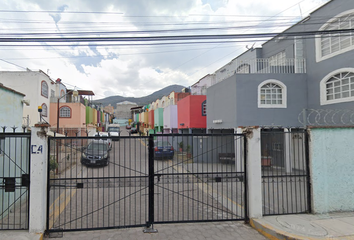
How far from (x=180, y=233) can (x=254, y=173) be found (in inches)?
82.4

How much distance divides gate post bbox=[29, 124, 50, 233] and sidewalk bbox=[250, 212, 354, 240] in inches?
174

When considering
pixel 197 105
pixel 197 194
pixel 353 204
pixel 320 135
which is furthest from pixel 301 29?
pixel 197 194

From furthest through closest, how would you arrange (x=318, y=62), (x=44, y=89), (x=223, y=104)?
(x=44, y=89) < (x=223, y=104) < (x=318, y=62)

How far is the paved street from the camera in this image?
4.25m

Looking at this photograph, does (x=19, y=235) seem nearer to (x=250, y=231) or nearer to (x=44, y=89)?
(x=250, y=231)

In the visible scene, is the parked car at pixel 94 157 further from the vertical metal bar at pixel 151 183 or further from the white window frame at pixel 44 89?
the white window frame at pixel 44 89

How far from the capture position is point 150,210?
4.59 m

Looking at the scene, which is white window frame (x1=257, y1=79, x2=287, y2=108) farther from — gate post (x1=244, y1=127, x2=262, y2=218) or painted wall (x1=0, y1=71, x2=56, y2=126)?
painted wall (x1=0, y1=71, x2=56, y2=126)

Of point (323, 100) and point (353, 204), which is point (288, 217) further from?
point (323, 100)

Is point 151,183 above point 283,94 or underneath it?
underneath

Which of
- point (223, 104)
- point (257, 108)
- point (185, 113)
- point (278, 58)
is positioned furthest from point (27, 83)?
point (278, 58)

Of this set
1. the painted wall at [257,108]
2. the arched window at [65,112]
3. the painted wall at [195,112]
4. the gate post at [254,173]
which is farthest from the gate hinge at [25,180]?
the arched window at [65,112]

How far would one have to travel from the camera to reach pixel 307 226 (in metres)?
4.44

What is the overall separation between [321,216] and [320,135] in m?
1.88
